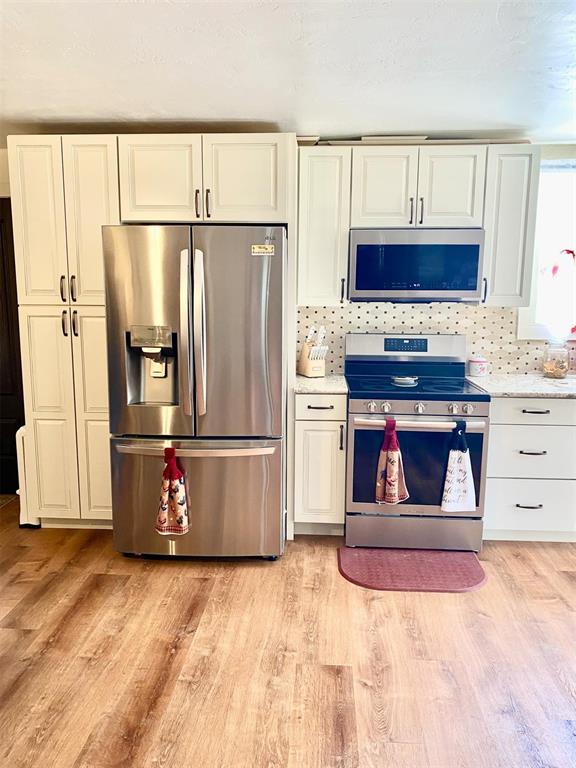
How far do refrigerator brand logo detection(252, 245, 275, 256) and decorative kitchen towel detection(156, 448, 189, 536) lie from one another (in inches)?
42.1

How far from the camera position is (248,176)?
2.81 m

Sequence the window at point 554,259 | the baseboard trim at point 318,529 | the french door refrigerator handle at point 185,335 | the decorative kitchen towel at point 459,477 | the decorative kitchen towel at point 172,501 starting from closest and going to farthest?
the french door refrigerator handle at point 185,335, the decorative kitchen towel at point 172,501, the decorative kitchen towel at point 459,477, the baseboard trim at point 318,529, the window at point 554,259

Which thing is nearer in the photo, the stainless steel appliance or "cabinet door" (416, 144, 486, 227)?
the stainless steel appliance

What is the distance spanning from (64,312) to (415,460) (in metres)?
2.10

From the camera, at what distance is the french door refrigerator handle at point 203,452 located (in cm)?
273

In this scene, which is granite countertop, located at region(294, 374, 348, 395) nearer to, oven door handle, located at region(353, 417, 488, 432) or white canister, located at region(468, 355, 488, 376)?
oven door handle, located at region(353, 417, 488, 432)

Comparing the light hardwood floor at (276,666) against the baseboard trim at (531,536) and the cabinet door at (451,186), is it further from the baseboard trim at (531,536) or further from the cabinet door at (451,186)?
the cabinet door at (451,186)

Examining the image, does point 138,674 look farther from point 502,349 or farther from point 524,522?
point 502,349

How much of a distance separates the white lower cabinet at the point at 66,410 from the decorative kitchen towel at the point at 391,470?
1559mm

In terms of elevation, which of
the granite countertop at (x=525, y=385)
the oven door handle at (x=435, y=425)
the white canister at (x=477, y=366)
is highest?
the white canister at (x=477, y=366)

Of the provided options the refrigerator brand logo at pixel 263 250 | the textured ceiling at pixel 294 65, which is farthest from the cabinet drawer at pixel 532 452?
the textured ceiling at pixel 294 65

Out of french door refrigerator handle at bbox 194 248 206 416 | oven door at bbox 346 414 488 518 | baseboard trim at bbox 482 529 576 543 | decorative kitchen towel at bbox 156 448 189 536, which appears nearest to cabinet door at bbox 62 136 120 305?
french door refrigerator handle at bbox 194 248 206 416

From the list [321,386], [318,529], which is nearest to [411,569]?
[318,529]

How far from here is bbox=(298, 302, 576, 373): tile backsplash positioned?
3.45 meters
